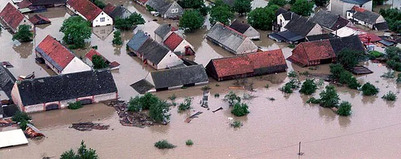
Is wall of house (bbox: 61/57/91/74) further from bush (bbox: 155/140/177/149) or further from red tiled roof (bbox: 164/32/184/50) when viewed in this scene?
bush (bbox: 155/140/177/149)

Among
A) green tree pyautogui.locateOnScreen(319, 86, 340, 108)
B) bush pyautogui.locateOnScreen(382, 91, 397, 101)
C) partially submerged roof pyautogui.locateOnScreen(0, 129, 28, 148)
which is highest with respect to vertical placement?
partially submerged roof pyautogui.locateOnScreen(0, 129, 28, 148)

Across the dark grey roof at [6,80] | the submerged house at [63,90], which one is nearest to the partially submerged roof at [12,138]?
the submerged house at [63,90]

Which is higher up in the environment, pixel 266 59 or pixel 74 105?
pixel 74 105

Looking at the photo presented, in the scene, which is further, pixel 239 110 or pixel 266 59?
pixel 266 59

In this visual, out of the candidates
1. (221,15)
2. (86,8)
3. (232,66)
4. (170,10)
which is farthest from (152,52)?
(86,8)

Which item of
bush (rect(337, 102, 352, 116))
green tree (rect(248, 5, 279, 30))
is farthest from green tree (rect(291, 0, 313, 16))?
bush (rect(337, 102, 352, 116))

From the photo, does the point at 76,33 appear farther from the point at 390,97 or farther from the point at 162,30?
the point at 390,97

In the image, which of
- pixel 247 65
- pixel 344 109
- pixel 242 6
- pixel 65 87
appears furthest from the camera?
pixel 242 6

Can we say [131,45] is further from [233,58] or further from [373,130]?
[373,130]
